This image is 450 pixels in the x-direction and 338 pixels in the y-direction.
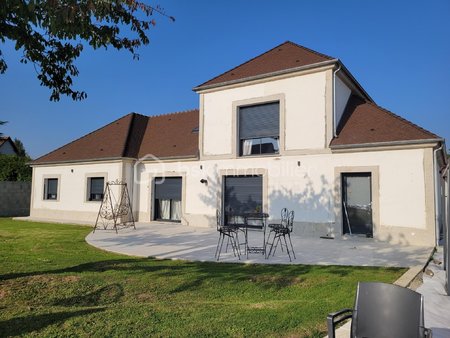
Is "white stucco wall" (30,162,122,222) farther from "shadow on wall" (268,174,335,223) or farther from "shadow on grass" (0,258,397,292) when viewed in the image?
"shadow on grass" (0,258,397,292)

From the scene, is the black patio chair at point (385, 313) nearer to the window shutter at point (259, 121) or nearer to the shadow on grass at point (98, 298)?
the shadow on grass at point (98, 298)

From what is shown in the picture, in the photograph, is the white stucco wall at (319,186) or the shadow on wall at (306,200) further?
the shadow on wall at (306,200)

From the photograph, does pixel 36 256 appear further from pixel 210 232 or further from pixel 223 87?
pixel 223 87

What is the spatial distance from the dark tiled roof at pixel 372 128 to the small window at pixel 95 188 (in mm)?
12507

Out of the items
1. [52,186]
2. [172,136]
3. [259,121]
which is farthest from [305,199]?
[52,186]

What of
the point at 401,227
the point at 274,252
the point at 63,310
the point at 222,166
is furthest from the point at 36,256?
the point at 401,227

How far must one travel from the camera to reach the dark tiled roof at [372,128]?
34.4 ft

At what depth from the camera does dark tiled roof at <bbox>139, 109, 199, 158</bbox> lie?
16.0 meters

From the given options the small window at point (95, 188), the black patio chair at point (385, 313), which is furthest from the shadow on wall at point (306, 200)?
the small window at point (95, 188)

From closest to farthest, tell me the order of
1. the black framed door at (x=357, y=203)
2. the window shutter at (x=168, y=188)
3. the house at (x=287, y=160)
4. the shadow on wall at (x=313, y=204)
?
1. the house at (x=287, y=160)
2. the shadow on wall at (x=313, y=204)
3. the black framed door at (x=357, y=203)
4. the window shutter at (x=168, y=188)

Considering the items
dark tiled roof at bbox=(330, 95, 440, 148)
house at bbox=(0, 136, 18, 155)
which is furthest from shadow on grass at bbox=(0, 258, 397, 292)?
house at bbox=(0, 136, 18, 155)

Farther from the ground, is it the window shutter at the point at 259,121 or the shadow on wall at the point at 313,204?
the window shutter at the point at 259,121

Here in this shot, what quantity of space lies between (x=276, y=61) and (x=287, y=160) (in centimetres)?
452

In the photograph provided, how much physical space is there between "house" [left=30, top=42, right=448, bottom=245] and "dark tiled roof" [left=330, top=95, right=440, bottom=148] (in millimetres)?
42
